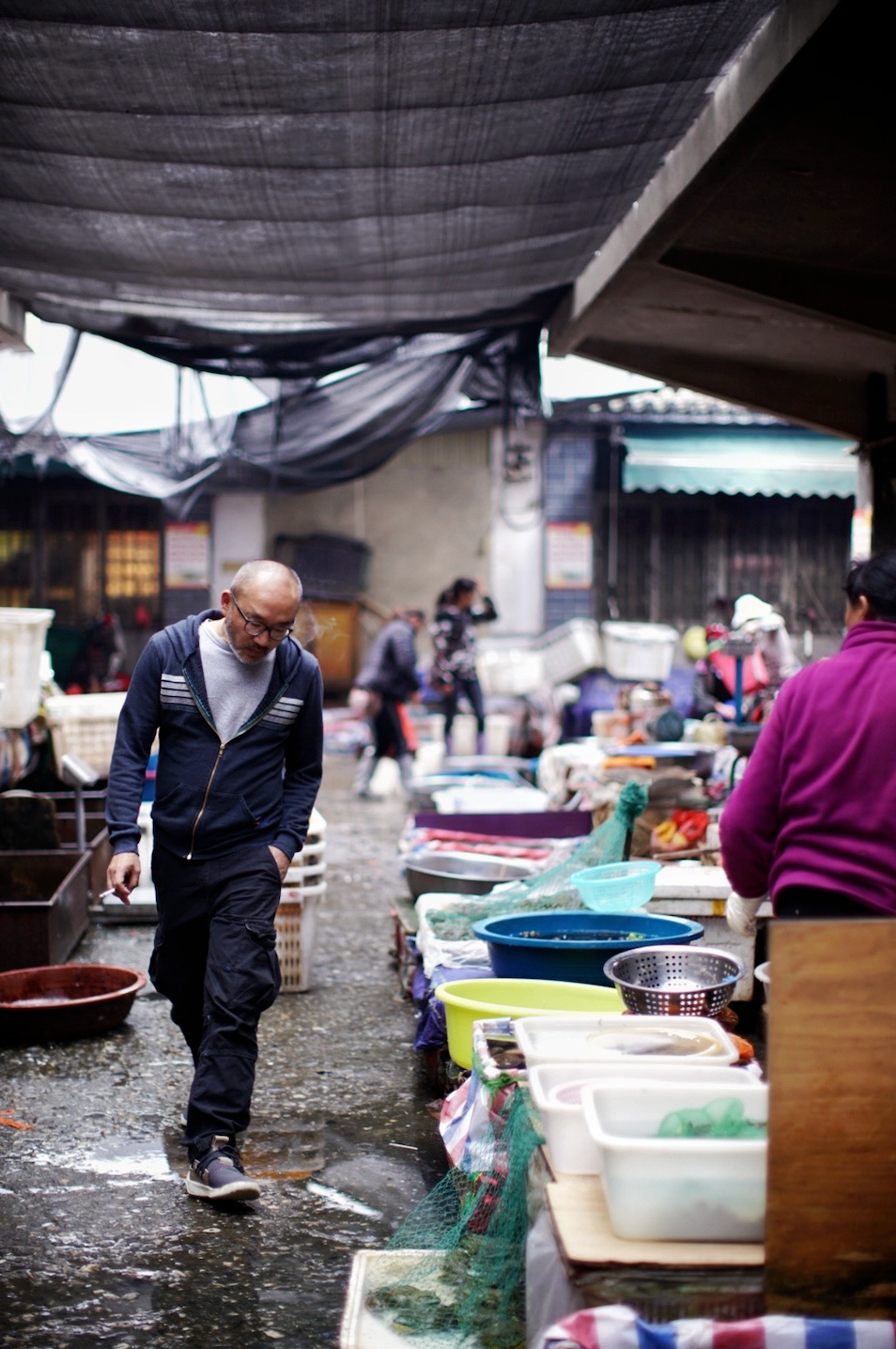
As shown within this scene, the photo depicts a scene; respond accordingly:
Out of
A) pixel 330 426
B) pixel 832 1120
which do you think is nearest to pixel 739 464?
pixel 330 426

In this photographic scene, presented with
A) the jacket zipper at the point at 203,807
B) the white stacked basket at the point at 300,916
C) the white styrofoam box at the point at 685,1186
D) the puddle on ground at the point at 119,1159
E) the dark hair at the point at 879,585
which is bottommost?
the puddle on ground at the point at 119,1159

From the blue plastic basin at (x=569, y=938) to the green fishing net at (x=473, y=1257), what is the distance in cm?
118

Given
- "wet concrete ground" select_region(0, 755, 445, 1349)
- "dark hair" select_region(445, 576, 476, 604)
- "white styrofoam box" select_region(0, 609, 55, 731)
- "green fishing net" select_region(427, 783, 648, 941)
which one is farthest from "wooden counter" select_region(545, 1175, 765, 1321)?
"dark hair" select_region(445, 576, 476, 604)

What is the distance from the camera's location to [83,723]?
10141 millimetres

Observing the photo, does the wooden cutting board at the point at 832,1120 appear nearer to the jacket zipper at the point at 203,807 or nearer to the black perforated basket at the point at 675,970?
the black perforated basket at the point at 675,970

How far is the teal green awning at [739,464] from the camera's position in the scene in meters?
18.3

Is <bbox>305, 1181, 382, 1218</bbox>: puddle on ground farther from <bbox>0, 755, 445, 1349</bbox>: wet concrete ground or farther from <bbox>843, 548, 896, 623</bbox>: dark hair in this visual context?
<bbox>843, 548, 896, 623</bbox>: dark hair

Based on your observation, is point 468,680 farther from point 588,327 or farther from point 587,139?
point 587,139

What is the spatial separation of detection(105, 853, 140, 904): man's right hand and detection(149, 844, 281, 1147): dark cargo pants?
0.34 ft

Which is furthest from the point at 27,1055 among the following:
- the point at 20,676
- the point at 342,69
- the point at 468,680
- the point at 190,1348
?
the point at 468,680

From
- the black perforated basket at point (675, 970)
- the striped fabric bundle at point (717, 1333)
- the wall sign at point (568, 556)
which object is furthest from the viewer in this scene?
the wall sign at point (568, 556)

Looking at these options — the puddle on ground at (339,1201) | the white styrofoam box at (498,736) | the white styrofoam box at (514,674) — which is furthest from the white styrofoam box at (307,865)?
the white styrofoam box at (514,674)

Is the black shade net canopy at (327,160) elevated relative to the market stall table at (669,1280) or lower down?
elevated

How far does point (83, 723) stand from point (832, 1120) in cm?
827
